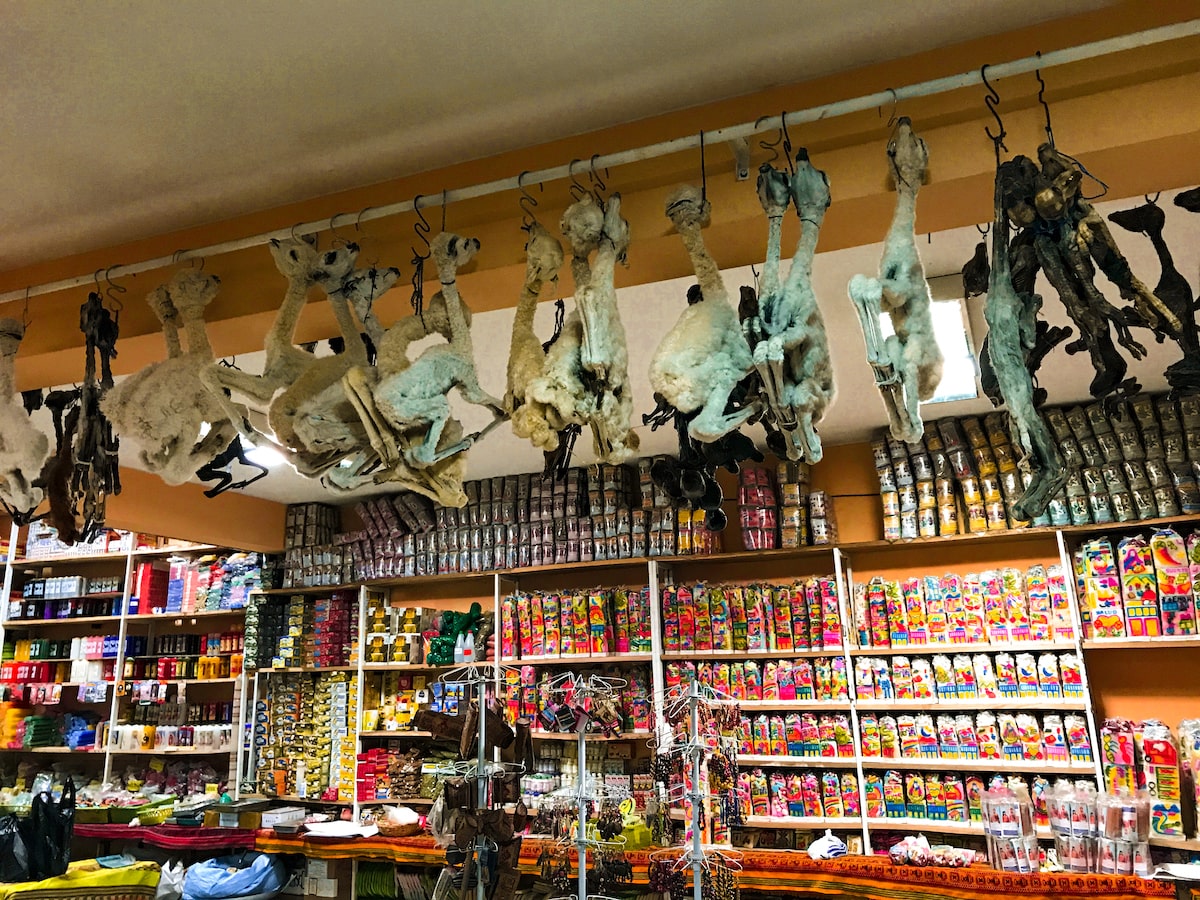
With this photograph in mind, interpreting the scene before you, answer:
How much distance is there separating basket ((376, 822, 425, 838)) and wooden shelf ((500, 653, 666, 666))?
1.11m

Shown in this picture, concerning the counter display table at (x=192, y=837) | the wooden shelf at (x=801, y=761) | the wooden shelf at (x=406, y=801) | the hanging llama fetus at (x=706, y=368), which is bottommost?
the counter display table at (x=192, y=837)

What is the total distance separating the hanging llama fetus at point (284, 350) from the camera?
1.78 metres

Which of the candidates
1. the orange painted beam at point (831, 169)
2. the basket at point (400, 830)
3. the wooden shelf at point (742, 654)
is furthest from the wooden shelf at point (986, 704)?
the orange painted beam at point (831, 169)

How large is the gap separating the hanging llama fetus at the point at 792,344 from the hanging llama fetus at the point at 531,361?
1.33ft

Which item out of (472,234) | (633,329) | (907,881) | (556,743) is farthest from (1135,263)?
(556,743)

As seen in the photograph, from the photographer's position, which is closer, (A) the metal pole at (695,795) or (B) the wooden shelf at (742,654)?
(A) the metal pole at (695,795)

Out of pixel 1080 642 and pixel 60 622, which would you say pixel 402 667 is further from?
pixel 1080 642

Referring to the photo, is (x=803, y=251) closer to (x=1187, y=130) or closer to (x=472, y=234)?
(x=1187, y=130)

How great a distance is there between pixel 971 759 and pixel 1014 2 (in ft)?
12.1

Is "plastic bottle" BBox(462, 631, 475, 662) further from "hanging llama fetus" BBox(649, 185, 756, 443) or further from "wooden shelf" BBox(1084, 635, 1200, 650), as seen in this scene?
"hanging llama fetus" BBox(649, 185, 756, 443)

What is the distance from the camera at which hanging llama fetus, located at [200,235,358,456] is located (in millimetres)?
1783

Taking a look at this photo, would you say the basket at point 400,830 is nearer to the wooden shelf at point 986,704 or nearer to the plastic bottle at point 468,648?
the plastic bottle at point 468,648

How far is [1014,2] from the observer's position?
Result: 5.57 ft

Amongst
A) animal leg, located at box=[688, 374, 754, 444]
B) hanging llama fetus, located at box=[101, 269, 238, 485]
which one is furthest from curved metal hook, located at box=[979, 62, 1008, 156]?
hanging llama fetus, located at box=[101, 269, 238, 485]
